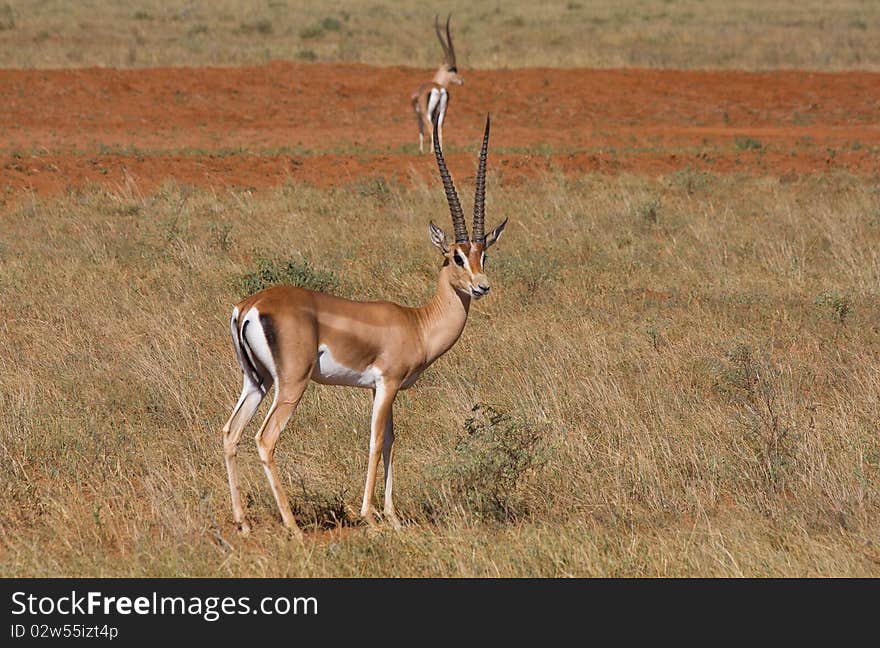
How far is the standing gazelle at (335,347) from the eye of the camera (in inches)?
216

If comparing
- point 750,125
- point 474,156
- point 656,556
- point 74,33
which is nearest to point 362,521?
point 656,556

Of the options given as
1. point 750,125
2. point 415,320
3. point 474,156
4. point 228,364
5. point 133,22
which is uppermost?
point 133,22

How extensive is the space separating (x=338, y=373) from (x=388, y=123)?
68.0ft

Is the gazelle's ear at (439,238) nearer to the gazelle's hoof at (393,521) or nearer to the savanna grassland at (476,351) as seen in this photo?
the savanna grassland at (476,351)

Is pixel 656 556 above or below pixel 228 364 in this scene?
below

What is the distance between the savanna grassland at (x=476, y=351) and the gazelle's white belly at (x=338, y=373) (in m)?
0.61

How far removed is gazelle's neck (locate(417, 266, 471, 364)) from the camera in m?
6.04

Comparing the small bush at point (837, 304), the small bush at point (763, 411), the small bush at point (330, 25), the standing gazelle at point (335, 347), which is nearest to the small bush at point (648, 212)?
the small bush at point (837, 304)

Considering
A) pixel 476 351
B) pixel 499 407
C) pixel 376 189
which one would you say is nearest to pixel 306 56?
pixel 376 189

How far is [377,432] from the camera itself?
5.70 metres

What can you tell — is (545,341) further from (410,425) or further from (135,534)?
(135,534)

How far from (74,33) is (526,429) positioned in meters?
32.7

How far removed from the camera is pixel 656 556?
205 inches

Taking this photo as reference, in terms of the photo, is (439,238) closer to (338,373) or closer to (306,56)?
(338,373)
